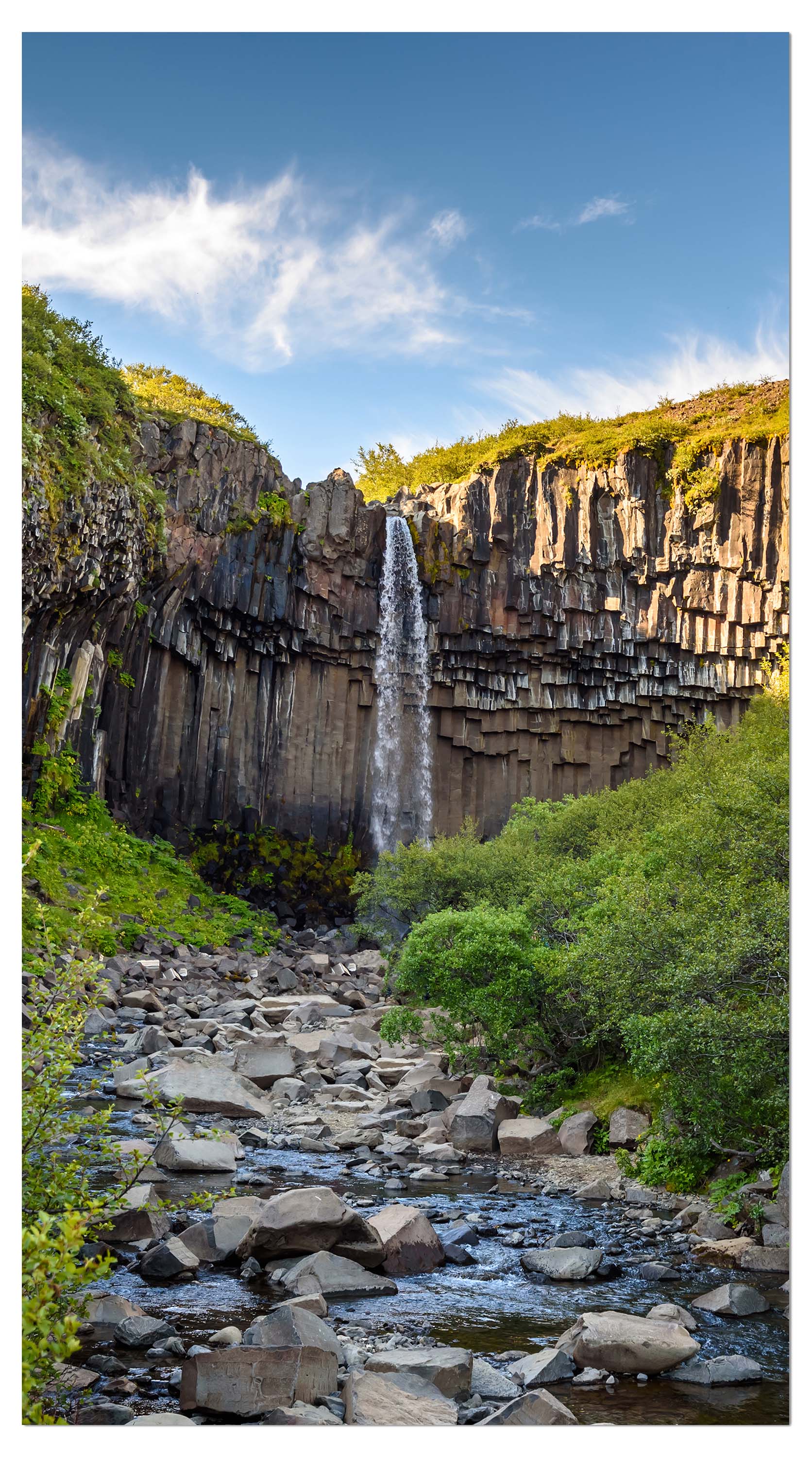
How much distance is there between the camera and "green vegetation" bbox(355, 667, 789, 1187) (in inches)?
288

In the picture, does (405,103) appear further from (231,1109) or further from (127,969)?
(127,969)

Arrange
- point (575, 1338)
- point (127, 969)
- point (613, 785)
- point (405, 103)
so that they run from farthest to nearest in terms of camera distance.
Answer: point (613, 785) → point (127, 969) → point (405, 103) → point (575, 1338)

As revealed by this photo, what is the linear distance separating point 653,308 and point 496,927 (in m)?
7.36

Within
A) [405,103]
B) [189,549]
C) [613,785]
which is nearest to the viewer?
[405,103]

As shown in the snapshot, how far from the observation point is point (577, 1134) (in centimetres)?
1032

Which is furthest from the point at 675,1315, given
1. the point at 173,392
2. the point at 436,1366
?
the point at 173,392

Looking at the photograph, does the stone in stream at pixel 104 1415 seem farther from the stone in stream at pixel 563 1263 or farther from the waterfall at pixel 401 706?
the waterfall at pixel 401 706

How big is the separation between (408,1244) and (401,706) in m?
26.6

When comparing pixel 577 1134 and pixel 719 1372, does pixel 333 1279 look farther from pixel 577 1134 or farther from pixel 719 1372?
pixel 577 1134

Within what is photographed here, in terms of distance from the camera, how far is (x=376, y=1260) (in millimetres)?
6723

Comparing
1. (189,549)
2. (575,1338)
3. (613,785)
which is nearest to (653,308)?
(575,1338)

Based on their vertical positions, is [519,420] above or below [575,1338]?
above

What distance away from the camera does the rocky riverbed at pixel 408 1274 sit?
4426 mm

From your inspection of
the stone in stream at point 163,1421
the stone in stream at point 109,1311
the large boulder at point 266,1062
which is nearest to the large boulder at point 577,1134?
the large boulder at point 266,1062
